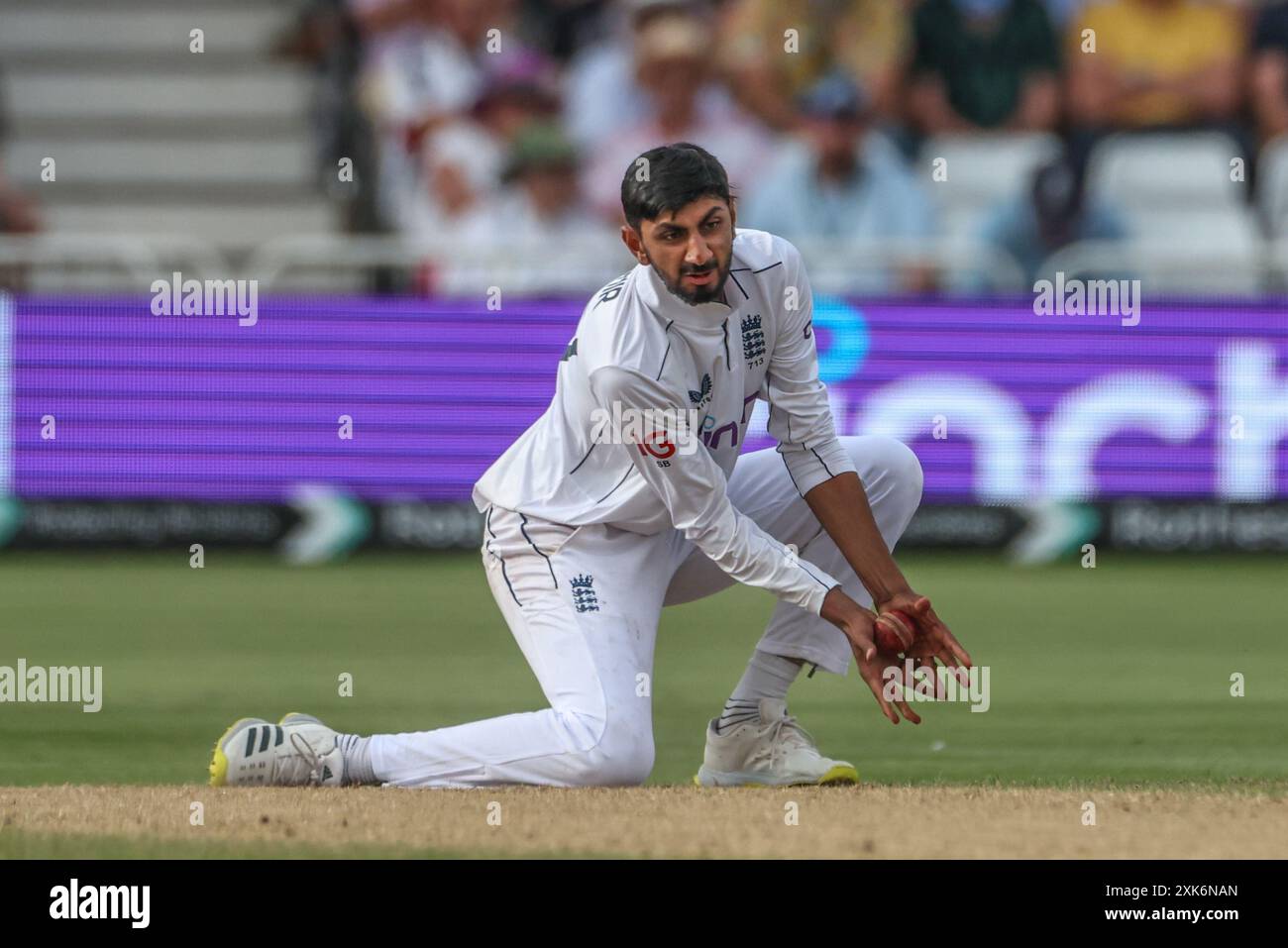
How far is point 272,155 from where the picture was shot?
19.0 m

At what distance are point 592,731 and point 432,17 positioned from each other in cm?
1201

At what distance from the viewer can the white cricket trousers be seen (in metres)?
6.30

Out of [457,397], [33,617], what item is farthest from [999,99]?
[33,617]

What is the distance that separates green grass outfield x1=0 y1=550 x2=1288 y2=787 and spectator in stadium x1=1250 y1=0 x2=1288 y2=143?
4.62 meters

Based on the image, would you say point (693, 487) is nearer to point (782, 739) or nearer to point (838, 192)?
point (782, 739)

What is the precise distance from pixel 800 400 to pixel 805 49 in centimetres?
1088

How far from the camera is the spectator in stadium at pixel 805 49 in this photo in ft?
54.7

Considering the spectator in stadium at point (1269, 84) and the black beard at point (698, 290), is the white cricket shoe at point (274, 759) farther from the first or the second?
the spectator in stadium at point (1269, 84)

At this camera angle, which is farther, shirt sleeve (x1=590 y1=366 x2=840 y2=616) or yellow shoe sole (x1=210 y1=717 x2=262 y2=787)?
yellow shoe sole (x1=210 y1=717 x2=262 y2=787)

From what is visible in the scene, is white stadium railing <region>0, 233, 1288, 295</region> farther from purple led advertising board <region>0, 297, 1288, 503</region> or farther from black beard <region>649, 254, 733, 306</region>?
black beard <region>649, 254, 733, 306</region>

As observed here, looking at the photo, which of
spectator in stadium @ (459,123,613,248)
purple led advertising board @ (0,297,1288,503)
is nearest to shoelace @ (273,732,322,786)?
purple led advertising board @ (0,297,1288,503)

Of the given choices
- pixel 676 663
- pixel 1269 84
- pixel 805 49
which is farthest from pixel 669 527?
pixel 1269 84

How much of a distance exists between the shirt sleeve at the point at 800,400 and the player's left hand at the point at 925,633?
0.53 metres

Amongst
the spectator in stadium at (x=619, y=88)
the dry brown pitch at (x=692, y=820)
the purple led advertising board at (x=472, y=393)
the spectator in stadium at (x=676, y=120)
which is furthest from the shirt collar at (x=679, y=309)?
the spectator in stadium at (x=619, y=88)
